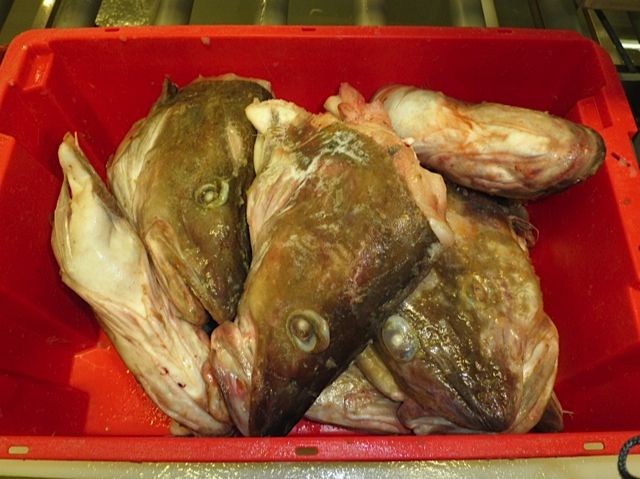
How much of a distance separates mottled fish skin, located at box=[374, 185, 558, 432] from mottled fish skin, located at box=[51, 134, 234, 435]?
0.46 m

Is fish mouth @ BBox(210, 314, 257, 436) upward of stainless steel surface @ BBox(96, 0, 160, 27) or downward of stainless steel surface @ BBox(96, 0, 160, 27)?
downward

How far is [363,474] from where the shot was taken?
3.57 ft

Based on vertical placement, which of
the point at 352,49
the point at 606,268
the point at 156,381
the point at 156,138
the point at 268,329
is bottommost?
the point at 156,381

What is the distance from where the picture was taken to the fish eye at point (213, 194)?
137 centimetres

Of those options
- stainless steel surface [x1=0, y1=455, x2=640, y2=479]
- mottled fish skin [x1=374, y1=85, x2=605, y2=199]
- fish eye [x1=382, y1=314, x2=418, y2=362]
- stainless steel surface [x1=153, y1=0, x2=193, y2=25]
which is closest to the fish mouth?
stainless steel surface [x1=0, y1=455, x2=640, y2=479]

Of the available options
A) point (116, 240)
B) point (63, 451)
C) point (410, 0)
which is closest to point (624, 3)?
point (410, 0)

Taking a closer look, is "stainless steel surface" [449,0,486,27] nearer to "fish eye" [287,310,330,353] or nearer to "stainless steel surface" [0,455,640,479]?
"fish eye" [287,310,330,353]

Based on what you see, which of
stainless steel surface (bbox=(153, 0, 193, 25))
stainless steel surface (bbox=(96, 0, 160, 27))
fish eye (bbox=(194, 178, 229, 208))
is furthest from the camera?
stainless steel surface (bbox=(96, 0, 160, 27))

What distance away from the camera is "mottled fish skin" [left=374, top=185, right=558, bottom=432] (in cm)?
126

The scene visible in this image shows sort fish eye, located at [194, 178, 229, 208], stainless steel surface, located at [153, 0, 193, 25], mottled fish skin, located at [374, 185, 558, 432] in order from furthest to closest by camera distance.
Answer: stainless steel surface, located at [153, 0, 193, 25], fish eye, located at [194, 178, 229, 208], mottled fish skin, located at [374, 185, 558, 432]

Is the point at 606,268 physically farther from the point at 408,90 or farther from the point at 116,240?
the point at 116,240

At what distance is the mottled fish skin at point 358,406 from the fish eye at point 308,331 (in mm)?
361

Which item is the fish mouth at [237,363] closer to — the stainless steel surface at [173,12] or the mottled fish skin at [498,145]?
the mottled fish skin at [498,145]

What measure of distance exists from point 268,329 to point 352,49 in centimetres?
90
